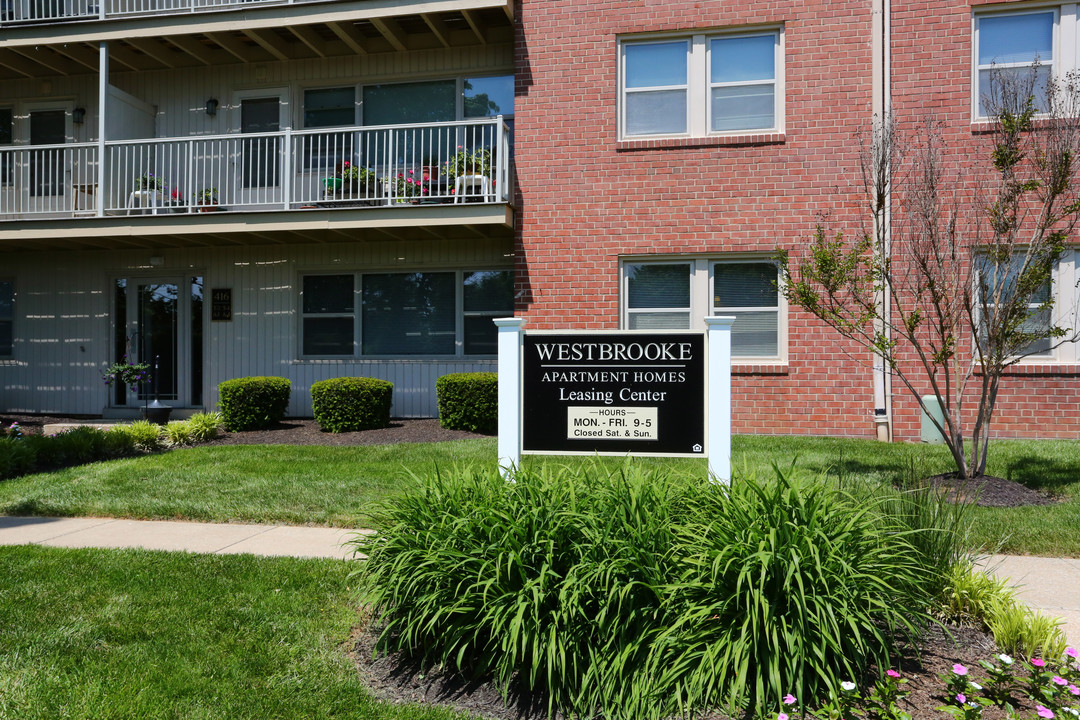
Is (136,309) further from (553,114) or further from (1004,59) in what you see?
(1004,59)

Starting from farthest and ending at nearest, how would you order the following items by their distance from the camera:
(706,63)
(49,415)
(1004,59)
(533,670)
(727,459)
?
(49,415) → (706,63) → (1004,59) → (727,459) → (533,670)

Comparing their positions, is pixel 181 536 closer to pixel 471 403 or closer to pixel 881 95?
pixel 471 403

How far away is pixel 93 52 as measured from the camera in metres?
14.1

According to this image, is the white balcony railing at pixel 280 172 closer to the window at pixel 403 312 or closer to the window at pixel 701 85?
the window at pixel 403 312

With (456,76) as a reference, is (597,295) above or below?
below

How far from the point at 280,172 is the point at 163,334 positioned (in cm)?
401

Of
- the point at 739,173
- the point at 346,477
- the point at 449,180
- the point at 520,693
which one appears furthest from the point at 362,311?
the point at 520,693

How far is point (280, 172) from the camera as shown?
13.7m

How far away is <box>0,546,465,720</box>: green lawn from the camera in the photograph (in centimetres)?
331

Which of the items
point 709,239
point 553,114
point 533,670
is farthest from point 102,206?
point 533,670

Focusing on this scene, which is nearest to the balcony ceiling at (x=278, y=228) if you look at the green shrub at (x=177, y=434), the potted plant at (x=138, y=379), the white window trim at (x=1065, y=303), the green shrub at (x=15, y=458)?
the potted plant at (x=138, y=379)

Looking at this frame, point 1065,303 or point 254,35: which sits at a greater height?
point 254,35

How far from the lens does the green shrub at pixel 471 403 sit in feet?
38.9

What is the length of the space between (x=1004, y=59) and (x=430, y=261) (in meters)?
9.26
